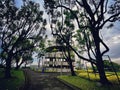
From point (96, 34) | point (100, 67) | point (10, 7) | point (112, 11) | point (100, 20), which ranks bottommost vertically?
point (100, 67)

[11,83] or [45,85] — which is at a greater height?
[11,83]

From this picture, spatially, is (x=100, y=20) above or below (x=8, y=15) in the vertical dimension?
below

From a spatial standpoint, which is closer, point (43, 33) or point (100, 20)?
point (100, 20)

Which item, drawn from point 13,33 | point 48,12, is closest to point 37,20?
point 13,33

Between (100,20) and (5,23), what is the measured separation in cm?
1859

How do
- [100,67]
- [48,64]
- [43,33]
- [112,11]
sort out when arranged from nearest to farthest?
1. [100,67]
2. [112,11]
3. [43,33]
4. [48,64]

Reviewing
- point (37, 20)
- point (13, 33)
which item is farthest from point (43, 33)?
point (13, 33)

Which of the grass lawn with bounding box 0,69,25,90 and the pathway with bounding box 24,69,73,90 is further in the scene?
the pathway with bounding box 24,69,73,90

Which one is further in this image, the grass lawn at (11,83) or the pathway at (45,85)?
the pathway at (45,85)

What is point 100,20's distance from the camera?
19.1m

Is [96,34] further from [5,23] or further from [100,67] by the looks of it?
[5,23]

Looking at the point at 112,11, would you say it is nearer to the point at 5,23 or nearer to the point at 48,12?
the point at 48,12

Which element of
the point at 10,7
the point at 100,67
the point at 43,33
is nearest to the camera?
the point at 100,67

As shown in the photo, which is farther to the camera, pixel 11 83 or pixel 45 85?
pixel 11 83
